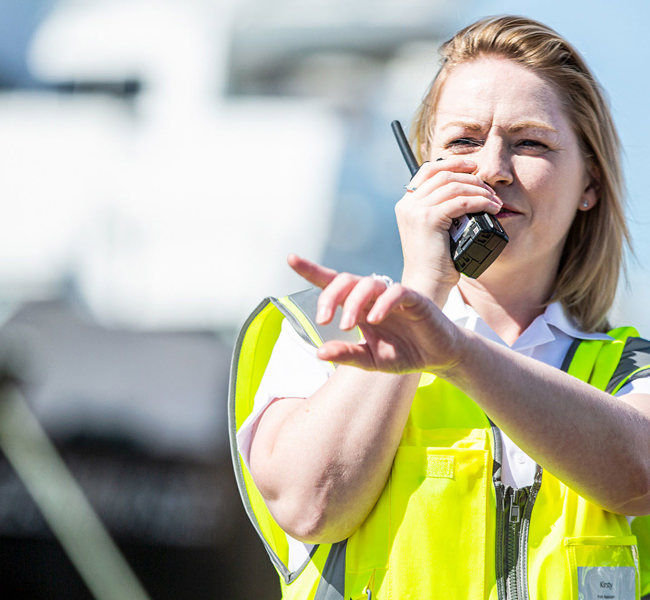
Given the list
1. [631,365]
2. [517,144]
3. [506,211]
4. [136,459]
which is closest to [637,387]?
[631,365]

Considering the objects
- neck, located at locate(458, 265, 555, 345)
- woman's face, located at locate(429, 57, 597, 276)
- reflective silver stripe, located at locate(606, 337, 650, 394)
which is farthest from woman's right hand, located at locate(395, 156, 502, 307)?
reflective silver stripe, located at locate(606, 337, 650, 394)

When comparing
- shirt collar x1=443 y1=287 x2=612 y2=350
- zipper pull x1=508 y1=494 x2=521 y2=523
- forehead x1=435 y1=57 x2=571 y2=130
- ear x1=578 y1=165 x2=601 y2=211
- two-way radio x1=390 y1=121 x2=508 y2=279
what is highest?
forehead x1=435 y1=57 x2=571 y2=130

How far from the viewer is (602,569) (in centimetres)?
105

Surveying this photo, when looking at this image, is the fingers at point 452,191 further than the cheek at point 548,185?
No

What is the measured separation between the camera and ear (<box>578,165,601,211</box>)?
1.43 meters

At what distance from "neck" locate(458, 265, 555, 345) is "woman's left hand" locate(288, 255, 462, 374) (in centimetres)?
50

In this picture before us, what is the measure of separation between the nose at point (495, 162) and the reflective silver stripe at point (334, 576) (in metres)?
0.62

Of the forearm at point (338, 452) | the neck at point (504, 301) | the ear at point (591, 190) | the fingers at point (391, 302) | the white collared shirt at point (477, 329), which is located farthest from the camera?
the ear at point (591, 190)

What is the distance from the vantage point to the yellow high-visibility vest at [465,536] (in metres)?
1.03

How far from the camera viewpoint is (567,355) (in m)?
1.28

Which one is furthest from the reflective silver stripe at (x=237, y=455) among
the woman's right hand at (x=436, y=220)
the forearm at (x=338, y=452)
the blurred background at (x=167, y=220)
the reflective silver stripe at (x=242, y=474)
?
the blurred background at (x=167, y=220)

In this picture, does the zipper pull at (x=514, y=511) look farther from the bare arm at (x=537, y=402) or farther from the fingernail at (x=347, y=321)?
the fingernail at (x=347, y=321)

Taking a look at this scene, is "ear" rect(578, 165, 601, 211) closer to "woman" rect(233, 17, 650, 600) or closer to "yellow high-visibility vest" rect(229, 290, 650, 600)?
"woman" rect(233, 17, 650, 600)

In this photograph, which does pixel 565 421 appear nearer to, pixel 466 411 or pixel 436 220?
pixel 466 411
